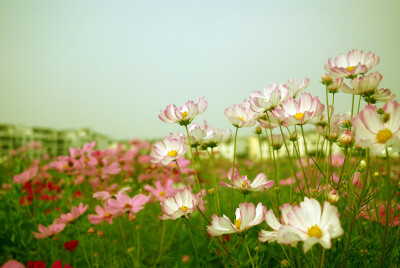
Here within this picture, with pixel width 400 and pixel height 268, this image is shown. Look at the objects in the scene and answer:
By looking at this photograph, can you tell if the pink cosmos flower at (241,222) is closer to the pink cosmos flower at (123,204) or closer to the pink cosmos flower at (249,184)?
the pink cosmos flower at (249,184)

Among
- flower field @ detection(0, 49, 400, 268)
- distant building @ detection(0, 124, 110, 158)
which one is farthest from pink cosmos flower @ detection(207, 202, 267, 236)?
distant building @ detection(0, 124, 110, 158)

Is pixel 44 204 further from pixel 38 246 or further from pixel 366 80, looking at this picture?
pixel 366 80

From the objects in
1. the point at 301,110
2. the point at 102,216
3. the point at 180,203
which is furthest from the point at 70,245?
the point at 301,110

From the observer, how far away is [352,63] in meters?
0.62

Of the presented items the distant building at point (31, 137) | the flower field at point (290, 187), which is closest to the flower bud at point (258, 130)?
the flower field at point (290, 187)

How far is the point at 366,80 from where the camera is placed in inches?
19.8

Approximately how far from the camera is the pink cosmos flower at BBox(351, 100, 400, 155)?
15.8 inches

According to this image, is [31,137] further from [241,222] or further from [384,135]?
[384,135]

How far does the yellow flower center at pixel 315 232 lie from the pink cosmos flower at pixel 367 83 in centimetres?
28

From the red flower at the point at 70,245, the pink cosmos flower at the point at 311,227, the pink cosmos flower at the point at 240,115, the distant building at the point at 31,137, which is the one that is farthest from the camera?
the distant building at the point at 31,137

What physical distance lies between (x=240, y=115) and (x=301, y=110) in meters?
0.17

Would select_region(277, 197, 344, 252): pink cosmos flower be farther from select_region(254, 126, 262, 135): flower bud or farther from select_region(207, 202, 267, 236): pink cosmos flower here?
select_region(254, 126, 262, 135): flower bud

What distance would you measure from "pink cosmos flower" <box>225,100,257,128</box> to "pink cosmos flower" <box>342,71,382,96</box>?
236 mm

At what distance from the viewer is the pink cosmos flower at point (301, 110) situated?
0.52 meters
